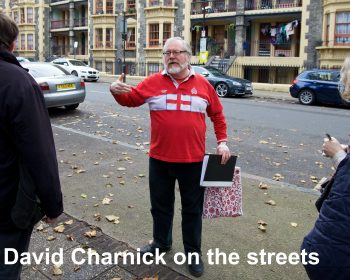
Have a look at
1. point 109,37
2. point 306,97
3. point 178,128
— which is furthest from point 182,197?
point 109,37

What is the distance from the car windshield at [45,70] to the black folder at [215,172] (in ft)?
29.7

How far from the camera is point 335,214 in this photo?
6.12ft

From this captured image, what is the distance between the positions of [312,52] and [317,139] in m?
20.5

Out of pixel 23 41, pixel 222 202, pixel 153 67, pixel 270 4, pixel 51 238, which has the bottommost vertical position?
pixel 51 238

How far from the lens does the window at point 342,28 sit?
25703mm

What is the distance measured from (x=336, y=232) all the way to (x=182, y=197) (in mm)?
1749

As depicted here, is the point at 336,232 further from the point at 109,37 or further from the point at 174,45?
the point at 109,37

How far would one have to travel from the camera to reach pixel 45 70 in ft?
38.4

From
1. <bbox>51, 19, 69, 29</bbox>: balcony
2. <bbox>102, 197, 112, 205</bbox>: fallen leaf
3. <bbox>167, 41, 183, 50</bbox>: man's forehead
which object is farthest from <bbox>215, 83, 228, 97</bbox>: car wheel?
<bbox>51, 19, 69, 29</bbox>: balcony

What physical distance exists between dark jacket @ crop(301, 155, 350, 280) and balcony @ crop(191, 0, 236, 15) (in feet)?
105

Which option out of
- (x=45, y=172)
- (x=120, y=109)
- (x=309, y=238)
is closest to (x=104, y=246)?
(x=45, y=172)

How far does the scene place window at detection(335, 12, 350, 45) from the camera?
84.3 feet

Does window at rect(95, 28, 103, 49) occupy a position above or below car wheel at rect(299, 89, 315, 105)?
above

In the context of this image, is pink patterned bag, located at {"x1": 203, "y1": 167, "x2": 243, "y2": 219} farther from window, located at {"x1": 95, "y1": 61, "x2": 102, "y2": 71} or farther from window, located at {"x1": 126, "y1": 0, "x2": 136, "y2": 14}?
window, located at {"x1": 95, "y1": 61, "x2": 102, "y2": 71}
